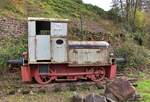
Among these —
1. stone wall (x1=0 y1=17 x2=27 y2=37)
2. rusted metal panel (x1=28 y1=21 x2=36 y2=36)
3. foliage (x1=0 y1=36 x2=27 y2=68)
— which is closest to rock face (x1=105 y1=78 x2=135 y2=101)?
rusted metal panel (x1=28 y1=21 x2=36 y2=36)

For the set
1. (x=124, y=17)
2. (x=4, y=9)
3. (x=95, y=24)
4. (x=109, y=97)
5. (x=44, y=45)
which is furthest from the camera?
(x=124, y=17)

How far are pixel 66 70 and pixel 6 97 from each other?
9.45 ft

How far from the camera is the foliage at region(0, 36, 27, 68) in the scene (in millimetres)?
16188

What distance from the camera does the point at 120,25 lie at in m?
26.6

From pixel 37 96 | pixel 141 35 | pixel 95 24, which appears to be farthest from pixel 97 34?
pixel 37 96

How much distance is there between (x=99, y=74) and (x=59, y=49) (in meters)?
1.96

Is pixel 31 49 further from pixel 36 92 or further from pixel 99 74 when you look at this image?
pixel 99 74

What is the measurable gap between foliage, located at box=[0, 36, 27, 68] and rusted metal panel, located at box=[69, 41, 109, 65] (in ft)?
8.47

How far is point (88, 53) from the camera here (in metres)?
15.5

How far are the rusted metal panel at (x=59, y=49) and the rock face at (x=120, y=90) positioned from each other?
2.47m

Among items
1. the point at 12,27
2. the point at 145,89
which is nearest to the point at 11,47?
the point at 12,27

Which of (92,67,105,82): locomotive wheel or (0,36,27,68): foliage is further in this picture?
(0,36,27,68): foliage

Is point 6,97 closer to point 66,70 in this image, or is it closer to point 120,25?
point 66,70

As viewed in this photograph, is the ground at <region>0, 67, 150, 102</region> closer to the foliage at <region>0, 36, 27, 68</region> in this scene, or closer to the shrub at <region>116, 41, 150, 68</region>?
the foliage at <region>0, 36, 27, 68</region>
